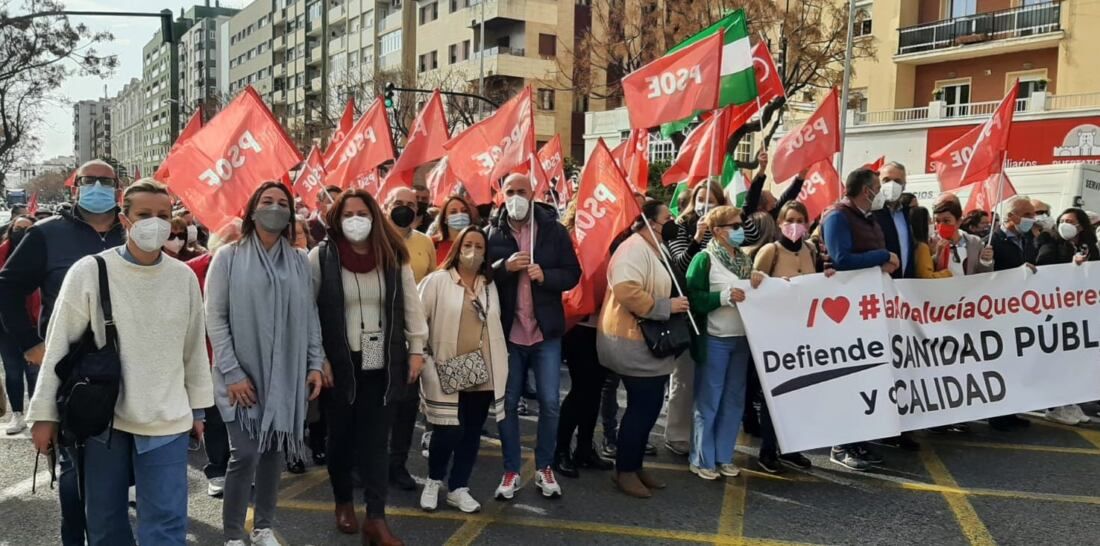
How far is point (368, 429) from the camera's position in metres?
4.42

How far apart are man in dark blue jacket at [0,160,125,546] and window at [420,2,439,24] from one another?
1974 inches

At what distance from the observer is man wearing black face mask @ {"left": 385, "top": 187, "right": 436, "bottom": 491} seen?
16.7 ft

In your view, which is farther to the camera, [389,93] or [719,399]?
[389,93]

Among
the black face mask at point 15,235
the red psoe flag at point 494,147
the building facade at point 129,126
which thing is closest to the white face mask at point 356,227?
the red psoe flag at point 494,147

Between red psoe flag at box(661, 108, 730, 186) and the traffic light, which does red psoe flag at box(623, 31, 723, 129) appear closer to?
red psoe flag at box(661, 108, 730, 186)

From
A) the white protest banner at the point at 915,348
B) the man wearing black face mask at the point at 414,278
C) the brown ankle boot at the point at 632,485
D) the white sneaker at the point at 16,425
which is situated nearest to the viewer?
the man wearing black face mask at the point at 414,278

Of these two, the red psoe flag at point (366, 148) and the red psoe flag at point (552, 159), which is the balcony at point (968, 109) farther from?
the red psoe flag at point (366, 148)

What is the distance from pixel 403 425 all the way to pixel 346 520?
0.74m

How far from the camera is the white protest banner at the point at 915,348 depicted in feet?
18.7

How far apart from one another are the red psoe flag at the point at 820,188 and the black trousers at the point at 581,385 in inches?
220

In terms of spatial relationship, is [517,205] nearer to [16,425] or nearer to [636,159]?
[16,425]

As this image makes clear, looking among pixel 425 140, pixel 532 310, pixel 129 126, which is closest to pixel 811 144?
pixel 425 140

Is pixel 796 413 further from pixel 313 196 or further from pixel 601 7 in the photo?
pixel 601 7

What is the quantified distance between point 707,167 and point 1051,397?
10.9 feet
